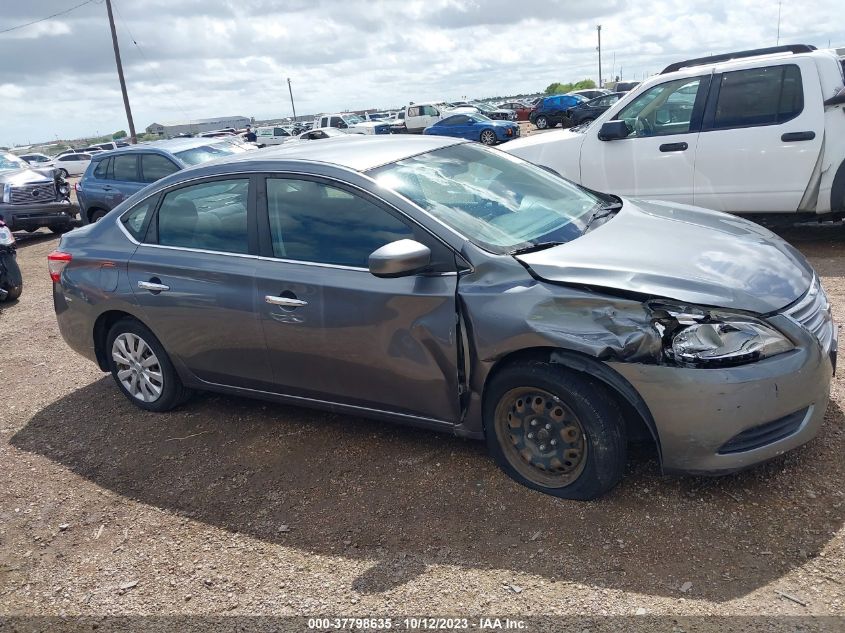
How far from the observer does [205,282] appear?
13.8ft

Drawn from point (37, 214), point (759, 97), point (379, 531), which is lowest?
point (379, 531)

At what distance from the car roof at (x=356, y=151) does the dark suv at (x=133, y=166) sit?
631 cm

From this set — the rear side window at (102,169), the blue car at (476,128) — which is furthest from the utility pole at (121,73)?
the rear side window at (102,169)

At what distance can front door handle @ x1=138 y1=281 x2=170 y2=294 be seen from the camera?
14.5ft

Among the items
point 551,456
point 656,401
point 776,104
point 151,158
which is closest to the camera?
point 656,401

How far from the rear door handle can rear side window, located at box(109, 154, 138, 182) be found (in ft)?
28.9

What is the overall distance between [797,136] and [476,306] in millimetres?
5058

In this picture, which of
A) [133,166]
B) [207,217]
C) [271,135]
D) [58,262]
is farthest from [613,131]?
[271,135]

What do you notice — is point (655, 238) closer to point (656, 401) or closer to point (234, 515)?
point (656, 401)

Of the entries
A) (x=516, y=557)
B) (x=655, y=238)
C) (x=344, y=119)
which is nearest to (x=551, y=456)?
(x=516, y=557)

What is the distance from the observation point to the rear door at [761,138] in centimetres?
684

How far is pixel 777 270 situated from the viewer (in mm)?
3369

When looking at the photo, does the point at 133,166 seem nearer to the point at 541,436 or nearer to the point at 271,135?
the point at 541,436

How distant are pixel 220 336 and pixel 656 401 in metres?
2.47
